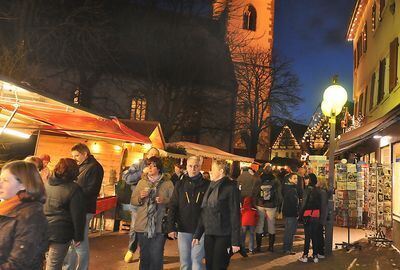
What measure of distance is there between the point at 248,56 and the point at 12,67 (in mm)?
28006

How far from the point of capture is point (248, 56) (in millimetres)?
41000

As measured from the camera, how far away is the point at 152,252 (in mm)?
5980

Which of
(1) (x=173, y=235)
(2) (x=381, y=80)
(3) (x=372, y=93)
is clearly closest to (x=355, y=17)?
(3) (x=372, y=93)

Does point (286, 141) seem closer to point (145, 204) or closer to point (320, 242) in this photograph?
point (320, 242)

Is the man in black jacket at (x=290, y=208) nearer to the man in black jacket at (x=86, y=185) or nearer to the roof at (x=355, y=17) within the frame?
the man in black jacket at (x=86, y=185)

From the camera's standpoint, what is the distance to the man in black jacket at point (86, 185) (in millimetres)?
5853

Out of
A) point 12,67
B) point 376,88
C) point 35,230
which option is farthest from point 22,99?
point 376,88

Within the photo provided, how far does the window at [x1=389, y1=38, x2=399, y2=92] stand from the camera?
42.0ft

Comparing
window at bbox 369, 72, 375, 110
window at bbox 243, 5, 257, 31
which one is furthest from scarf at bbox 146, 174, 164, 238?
window at bbox 243, 5, 257, 31

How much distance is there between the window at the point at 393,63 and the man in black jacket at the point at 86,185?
9.88 meters

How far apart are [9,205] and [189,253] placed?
3343mm

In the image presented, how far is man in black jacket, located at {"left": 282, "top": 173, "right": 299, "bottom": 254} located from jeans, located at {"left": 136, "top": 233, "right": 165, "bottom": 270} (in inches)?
193

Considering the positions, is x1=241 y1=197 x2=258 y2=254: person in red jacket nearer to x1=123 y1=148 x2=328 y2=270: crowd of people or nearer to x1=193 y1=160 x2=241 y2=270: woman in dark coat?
x1=123 y1=148 x2=328 y2=270: crowd of people

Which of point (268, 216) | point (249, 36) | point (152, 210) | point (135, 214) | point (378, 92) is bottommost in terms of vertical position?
point (268, 216)
